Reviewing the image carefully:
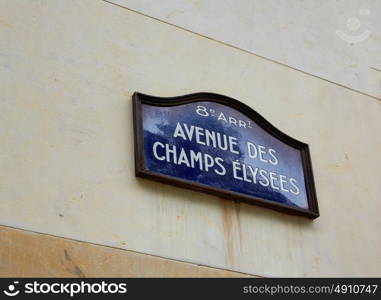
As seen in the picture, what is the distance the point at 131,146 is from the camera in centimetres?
493

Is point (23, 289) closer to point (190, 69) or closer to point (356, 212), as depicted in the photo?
point (190, 69)

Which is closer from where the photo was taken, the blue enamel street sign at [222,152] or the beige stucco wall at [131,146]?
the beige stucco wall at [131,146]

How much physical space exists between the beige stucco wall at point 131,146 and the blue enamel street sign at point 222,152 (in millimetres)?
76

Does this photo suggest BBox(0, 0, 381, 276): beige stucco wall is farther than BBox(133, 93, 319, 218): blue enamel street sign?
No

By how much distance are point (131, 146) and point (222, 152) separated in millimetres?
574

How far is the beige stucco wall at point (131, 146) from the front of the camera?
457 cm

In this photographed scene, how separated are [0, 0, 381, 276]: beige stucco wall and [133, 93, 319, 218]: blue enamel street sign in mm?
76

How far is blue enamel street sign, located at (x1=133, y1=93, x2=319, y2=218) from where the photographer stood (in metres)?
4.94

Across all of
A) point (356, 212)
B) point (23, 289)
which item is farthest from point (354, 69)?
point (23, 289)

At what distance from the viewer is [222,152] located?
5.20 m

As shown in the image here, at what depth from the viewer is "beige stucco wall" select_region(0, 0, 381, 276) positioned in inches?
180

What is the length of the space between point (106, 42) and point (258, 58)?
3.67 feet

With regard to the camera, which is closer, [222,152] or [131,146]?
[131,146]

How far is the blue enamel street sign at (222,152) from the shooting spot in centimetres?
494
